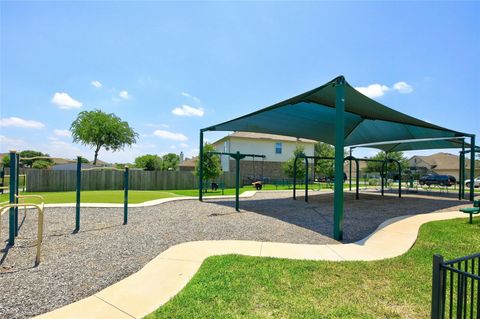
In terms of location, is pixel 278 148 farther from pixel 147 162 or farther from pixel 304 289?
pixel 304 289

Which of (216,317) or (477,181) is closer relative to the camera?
(216,317)

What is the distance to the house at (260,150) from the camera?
31859 millimetres

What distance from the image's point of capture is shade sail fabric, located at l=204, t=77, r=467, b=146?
390 inches

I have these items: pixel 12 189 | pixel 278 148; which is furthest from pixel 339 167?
pixel 278 148

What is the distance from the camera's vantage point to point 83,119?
32719mm

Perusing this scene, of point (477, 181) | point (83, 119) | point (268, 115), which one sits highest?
point (83, 119)

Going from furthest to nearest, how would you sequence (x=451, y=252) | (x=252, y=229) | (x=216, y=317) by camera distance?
1. (x=252, y=229)
2. (x=451, y=252)
3. (x=216, y=317)

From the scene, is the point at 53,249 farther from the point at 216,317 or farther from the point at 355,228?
the point at 355,228

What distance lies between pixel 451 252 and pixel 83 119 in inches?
1480

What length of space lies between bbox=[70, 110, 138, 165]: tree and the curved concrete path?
1267 inches

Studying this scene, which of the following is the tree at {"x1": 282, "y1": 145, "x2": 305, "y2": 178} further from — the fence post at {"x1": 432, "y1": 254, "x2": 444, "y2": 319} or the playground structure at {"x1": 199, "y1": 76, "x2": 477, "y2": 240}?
the fence post at {"x1": 432, "y1": 254, "x2": 444, "y2": 319}

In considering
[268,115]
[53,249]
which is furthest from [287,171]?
[53,249]

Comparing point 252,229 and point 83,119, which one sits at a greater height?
Result: point 83,119

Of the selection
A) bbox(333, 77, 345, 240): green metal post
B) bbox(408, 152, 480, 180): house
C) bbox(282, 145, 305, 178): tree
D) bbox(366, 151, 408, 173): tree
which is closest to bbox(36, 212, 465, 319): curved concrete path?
bbox(333, 77, 345, 240): green metal post
